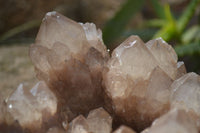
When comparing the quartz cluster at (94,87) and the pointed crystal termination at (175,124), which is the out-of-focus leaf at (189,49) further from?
the pointed crystal termination at (175,124)

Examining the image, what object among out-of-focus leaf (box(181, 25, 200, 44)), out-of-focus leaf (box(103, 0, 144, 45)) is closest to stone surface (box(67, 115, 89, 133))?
out-of-focus leaf (box(103, 0, 144, 45))

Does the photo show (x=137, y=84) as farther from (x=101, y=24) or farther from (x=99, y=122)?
(x=101, y=24)

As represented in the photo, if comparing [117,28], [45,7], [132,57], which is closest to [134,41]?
[132,57]

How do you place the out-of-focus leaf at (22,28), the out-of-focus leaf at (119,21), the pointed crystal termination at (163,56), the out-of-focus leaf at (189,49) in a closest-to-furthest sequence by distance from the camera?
1. the pointed crystal termination at (163,56)
2. the out-of-focus leaf at (189,49)
3. the out-of-focus leaf at (119,21)
4. the out-of-focus leaf at (22,28)

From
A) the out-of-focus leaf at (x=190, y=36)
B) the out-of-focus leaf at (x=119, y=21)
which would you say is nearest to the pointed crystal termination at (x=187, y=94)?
the out-of-focus leaf at (x=119, y=21)

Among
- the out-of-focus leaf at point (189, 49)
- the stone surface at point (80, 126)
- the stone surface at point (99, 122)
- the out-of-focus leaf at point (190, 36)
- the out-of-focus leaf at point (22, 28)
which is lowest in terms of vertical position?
the out-of-focus leaf at point (190, 36)

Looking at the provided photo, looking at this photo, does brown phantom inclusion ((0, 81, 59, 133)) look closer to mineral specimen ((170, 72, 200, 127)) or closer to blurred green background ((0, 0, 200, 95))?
mineral specimen ((170, 72, 200, 127))
